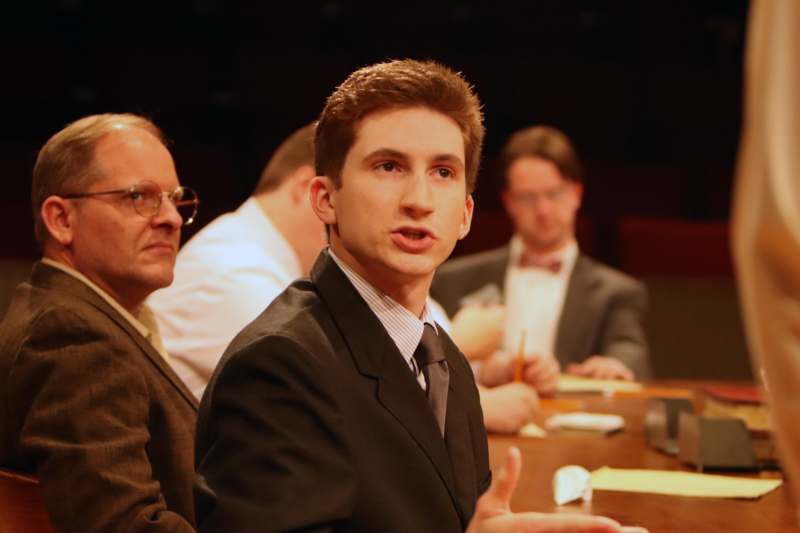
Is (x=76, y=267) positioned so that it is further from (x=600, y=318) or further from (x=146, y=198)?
(x=600, y=318)

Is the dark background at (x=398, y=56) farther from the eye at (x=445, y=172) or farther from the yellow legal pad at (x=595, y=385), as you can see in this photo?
the eye at (x=445, y=172)

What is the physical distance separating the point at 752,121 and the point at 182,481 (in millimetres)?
1572

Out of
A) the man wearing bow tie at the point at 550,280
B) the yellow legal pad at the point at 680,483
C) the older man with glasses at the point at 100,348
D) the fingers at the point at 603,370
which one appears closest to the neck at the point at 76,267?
the older man with glasses at the point at 100,348

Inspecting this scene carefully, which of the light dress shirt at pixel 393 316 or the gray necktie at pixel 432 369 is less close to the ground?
the light dress shirt at pixel 393 316

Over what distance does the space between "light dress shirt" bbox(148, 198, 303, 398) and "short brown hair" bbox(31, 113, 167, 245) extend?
0.80 metres

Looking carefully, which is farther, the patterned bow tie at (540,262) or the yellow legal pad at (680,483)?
the patterned bow tie at (540,262)

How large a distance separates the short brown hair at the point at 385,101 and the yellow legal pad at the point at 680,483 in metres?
0.84

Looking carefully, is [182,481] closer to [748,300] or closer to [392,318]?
[392,318]

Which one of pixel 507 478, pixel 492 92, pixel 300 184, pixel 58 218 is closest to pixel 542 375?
pixel 300 184

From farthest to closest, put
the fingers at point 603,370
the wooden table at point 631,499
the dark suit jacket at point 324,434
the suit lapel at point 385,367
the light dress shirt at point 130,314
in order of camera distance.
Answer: the fingers at point 603,370 → the light dress shirt at point 130,314 → the wooden table at point 631,499 → the suit lapel at point 385,367 → the dark suit jacket at point 324,434

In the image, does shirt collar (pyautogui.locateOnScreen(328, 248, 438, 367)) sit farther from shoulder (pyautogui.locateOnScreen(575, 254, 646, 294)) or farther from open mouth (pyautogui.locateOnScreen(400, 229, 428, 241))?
shoulder (pyautogui.locateOnScreen(575, 254, 646, 294))

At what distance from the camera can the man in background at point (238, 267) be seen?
297 centimetres

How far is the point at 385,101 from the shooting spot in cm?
156

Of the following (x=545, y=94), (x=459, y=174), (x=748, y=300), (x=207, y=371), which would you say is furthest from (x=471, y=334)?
(x=545, y=94)
